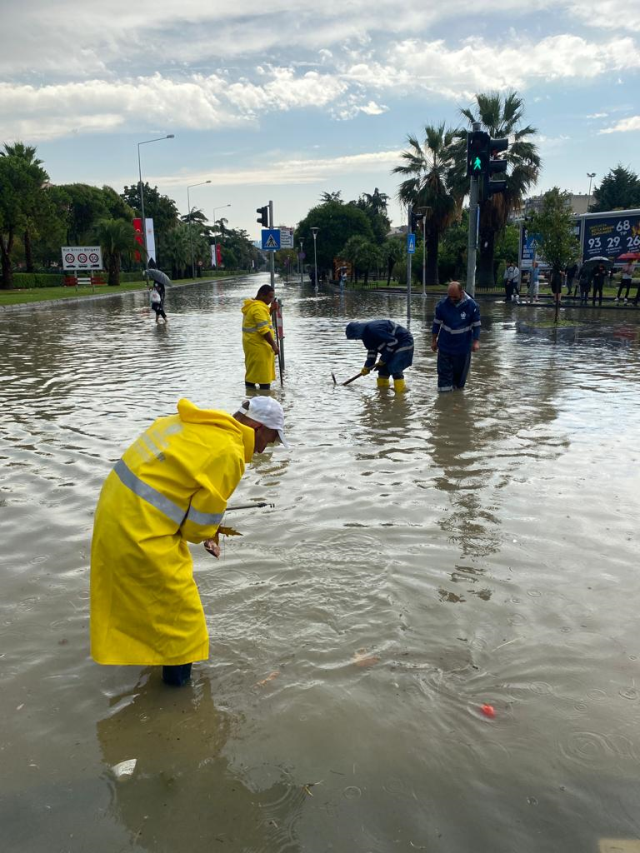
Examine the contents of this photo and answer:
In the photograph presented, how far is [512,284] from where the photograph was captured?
31.1 m

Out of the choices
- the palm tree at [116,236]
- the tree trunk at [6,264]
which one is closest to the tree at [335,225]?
the palm tree at [116,236]

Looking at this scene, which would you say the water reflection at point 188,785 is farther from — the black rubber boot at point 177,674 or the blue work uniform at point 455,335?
the blue work uniform at point 455,335

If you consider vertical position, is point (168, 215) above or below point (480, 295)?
above

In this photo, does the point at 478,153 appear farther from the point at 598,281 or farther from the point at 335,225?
the point at 335,225

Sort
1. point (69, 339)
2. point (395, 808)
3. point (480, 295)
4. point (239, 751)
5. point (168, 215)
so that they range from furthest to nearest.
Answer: point (168, 215), point (480, 295), point (69, 339), point (239, 751), point (395, 808)

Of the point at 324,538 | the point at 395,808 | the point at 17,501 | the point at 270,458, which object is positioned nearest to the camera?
the point at 395,808

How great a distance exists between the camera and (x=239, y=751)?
2.86 metres

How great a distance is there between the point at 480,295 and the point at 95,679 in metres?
34.7

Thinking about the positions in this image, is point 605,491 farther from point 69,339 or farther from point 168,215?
point 168,215

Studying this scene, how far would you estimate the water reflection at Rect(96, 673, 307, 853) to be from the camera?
244 centimetres

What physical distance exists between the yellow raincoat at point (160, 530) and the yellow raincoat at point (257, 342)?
22.3 feet

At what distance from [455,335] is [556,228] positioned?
1367 cm

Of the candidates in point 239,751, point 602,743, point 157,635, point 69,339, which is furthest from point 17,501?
point 69,339

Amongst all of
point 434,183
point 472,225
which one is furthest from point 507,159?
point 472,225
